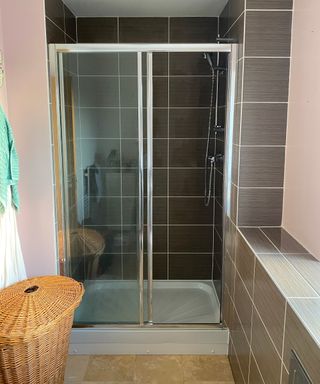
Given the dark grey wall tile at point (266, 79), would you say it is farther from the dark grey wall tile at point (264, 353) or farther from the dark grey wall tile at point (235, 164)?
the dark grey wall tile at point (264, 353)

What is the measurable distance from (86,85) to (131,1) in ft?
2.18

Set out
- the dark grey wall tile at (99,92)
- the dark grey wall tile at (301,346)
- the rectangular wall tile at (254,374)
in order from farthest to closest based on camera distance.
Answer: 1. the dark grey wall tile at (99,92)
2. the rectangular wall tile at (254,374)
3. the dark grey wall tile at (301,346)

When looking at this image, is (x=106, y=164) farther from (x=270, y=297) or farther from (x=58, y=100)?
(x=270, y=297)

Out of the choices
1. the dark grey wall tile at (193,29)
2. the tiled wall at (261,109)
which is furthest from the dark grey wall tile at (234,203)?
the dark grey wall tile at (193,29)

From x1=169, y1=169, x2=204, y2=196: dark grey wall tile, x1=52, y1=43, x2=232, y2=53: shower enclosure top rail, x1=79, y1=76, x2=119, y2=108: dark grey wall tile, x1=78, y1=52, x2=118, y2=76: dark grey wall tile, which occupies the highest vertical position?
x1=52, y1=43, x2=232, y2=53: shower enclosure top rail

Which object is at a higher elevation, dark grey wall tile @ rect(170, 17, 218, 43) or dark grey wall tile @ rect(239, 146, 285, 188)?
dark grey wall tile @ rect(170, 17, 218, 43)

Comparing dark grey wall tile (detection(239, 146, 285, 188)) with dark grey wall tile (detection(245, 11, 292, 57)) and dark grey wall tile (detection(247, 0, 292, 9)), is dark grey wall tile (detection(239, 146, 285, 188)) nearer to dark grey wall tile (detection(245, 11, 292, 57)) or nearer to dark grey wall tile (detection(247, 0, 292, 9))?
dark grey wall tile (detection(245, 11, 292, 57))

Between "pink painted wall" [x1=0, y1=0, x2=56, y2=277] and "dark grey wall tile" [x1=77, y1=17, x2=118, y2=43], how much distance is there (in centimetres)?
88

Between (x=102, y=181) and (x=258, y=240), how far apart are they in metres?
1.16

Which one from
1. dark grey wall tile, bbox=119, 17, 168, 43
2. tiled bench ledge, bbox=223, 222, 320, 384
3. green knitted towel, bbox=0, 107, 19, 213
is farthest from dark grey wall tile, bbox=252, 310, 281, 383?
dark grey wall tile, bbox=119, 17, 168, 43

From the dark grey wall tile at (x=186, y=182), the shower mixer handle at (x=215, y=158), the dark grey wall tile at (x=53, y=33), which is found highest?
the dark grey wall tile at (x=53, y=33)

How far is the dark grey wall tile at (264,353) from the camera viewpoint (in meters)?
1.38

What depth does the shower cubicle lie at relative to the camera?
2285mm

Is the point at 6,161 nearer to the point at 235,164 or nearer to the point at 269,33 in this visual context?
the point at 235,164
